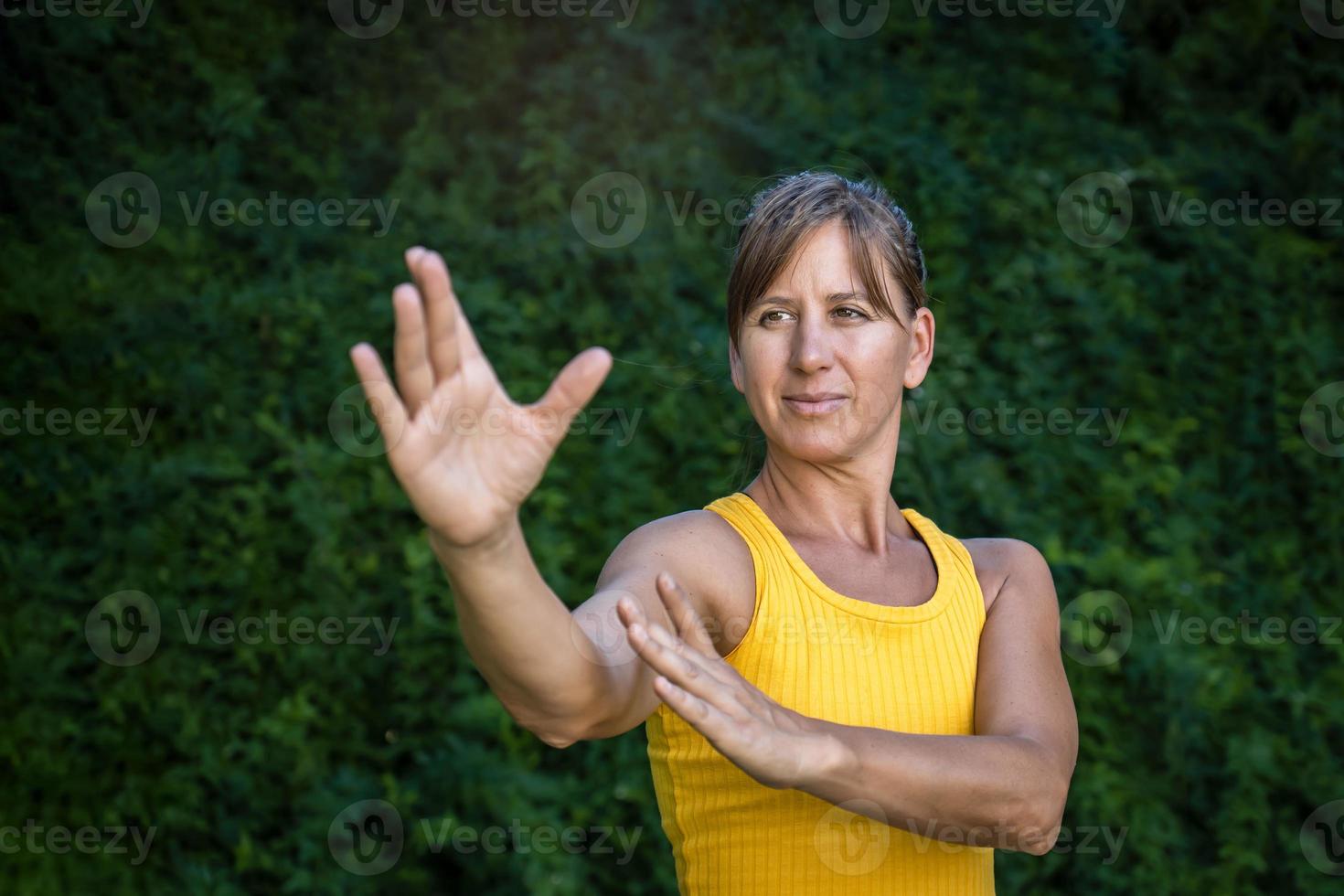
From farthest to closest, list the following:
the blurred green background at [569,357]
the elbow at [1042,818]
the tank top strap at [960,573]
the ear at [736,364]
Result: the blurred green background at [569,357] < the ear at [736,364] < the tank top strap at [960,573] < the elbow at [1042,818]

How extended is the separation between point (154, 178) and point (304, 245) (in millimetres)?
463

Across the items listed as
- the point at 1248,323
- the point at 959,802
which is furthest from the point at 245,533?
the point at 1248,323

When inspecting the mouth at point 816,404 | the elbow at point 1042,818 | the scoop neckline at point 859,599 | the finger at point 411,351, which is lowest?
the elbow at point 1042,818

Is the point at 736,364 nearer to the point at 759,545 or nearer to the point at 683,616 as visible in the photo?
the point at 759,545

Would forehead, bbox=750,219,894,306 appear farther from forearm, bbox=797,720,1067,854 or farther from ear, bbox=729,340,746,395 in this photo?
forearm, bbox=797,720,1067,854

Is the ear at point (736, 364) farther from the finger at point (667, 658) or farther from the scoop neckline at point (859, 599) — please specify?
the finger at point (667, 658)

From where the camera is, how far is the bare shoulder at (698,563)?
5.04 ft

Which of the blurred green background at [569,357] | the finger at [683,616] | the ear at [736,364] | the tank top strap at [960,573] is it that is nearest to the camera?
the finger at [683,616]

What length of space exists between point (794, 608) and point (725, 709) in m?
0.41

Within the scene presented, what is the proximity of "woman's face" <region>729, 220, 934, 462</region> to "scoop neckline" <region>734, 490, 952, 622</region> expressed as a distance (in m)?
0.11

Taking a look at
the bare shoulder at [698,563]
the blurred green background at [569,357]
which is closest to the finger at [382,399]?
the bare shoulder at [698,563]

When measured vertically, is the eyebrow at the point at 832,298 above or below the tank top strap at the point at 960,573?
above

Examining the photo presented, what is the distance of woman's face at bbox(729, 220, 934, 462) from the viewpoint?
5.53 feet

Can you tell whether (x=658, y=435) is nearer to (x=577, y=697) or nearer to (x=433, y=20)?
(x=433, y=20)
